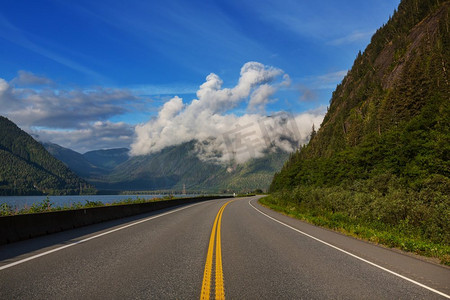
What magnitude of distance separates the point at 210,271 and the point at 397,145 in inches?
1551

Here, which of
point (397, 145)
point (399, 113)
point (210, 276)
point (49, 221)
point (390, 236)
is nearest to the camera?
point (210, 276)

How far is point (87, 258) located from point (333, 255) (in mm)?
6536

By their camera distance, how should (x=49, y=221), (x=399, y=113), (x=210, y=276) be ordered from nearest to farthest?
(x=210, y=276) < (x=49, y=221) < (x=399, y=113)

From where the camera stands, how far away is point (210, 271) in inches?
248

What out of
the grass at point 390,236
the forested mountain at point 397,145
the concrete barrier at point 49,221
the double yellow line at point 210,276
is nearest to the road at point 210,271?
the double yellow line at point 210,276

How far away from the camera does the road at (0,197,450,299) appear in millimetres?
5000

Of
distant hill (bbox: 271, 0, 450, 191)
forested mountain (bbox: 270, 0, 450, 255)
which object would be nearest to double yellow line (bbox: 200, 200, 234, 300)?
forested mountain (bbox: 270, 0, 450, 255)

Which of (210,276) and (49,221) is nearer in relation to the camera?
(210,276)

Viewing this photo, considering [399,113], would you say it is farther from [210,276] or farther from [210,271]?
[210,276]

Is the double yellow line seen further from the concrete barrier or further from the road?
the concrete barrier

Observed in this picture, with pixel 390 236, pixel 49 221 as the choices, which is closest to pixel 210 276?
pixel 390 236

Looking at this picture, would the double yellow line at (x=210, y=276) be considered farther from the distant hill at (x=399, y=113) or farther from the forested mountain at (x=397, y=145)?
the distant hill at (x=399, y=113)

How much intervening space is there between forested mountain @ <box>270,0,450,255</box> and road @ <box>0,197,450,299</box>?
619 centimetres

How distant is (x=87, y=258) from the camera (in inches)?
291
